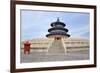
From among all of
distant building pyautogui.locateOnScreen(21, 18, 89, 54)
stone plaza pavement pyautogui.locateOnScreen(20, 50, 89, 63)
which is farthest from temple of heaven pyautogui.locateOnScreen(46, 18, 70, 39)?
stone plaza pavement pyautogui.locateOnScreen(20, 50, 89, 63)

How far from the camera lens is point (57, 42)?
6.33 ft

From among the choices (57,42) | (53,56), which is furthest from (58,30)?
(53,56)

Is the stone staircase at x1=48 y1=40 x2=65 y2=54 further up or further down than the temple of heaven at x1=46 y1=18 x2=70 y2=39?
further down

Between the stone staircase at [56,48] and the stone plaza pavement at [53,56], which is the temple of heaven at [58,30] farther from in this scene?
the stone plaza pavement at [53,56]

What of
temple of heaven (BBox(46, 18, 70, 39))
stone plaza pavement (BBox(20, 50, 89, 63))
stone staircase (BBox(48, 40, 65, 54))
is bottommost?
stone plaza pavement (BBox(20, 50, 89, 63))

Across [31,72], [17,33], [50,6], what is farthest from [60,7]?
[31,72]

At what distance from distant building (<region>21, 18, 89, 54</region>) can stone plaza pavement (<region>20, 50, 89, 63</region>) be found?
0.10ft

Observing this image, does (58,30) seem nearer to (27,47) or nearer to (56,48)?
(56,48)

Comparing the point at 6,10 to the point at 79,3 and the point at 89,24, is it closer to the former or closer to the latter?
the point at 79,3

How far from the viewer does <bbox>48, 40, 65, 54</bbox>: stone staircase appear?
191cm

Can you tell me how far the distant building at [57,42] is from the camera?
6.13ft

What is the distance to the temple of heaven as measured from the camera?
6.27 feet

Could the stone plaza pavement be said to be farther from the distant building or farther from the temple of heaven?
the temple of heaven

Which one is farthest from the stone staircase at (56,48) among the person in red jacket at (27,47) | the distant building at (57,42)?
the person in red jacket at (27,47)
